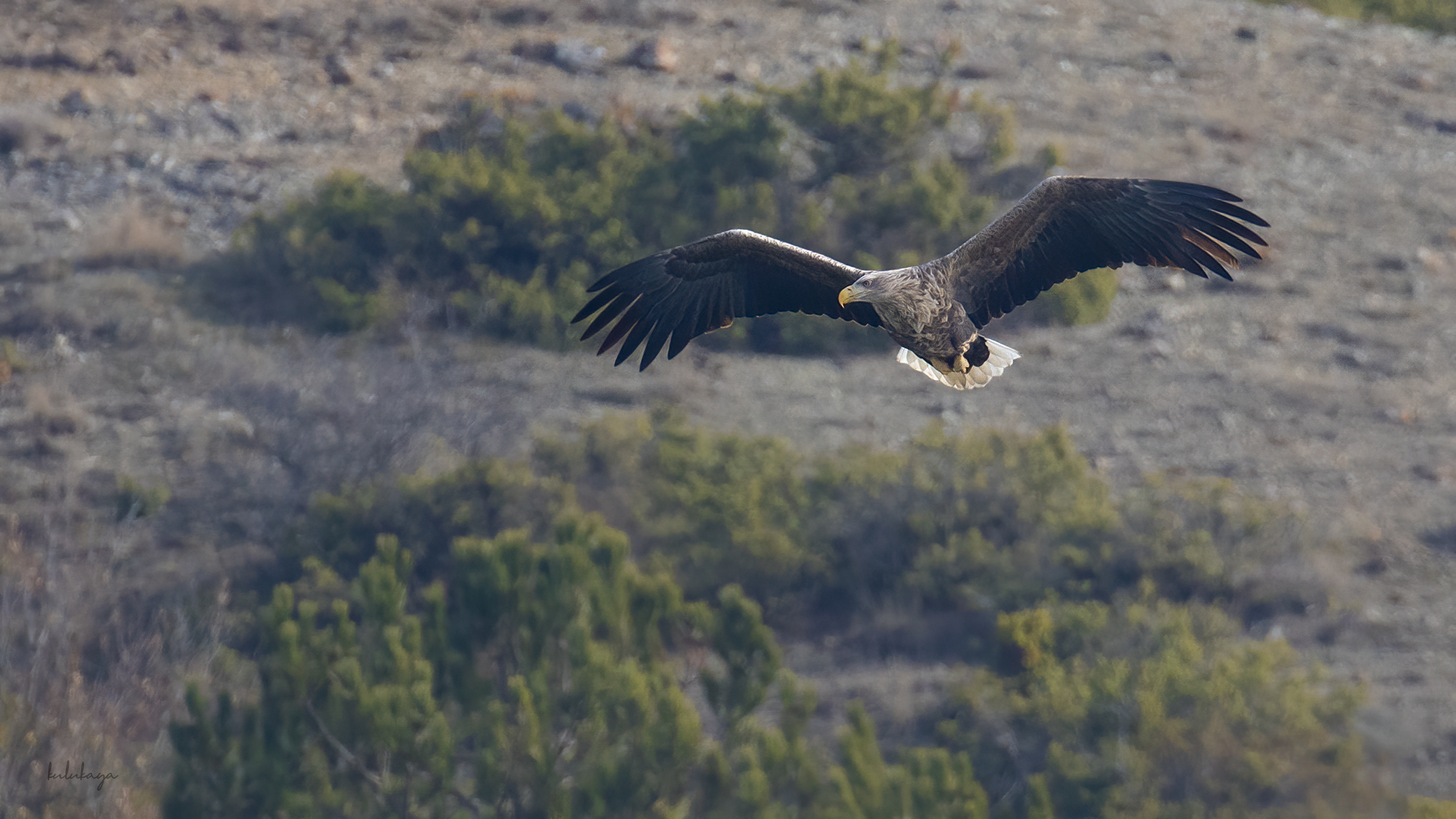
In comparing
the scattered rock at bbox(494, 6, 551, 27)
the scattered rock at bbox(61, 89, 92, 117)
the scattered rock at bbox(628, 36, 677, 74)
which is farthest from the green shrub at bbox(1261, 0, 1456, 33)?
the scattered rock at bbox(61, 89, 92, 117)

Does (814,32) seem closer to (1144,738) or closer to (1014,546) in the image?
(1014,546)

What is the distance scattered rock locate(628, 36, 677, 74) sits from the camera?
24.3m

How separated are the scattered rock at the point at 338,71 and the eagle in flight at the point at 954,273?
54.4ft

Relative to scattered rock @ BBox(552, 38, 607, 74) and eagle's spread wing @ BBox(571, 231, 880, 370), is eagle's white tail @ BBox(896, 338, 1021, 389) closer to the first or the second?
eagle's spread wing @ BBox(571, 231, 880, 370)

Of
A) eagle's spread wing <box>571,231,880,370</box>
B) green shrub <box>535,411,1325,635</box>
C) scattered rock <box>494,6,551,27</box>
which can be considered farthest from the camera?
scattered rock <box>494,6,551,27</box>

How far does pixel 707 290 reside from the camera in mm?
8992

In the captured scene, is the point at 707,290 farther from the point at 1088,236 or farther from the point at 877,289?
the point at 1088,236

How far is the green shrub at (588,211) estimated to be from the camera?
1972 cm

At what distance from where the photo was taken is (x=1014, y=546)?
16.2m

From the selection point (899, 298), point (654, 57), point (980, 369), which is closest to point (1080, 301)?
point (654, 57)

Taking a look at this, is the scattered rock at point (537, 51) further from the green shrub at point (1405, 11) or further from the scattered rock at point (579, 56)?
the green shrub at point (1405, 11)

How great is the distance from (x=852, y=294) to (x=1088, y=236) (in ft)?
4.84

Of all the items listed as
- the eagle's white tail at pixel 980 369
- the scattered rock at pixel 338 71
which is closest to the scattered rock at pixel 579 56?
the scattered rock at pixel 338 71

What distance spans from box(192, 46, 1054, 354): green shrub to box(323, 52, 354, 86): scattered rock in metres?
2.93
